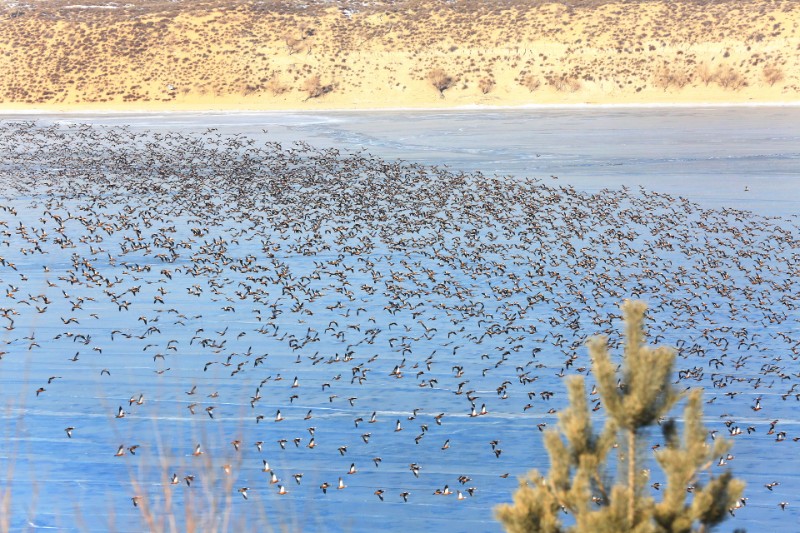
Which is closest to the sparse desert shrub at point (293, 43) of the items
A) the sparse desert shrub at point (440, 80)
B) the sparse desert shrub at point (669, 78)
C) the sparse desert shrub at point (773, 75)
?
the sparse desert shrub at point (440, 80)

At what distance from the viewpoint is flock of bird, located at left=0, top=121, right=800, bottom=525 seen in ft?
48.3

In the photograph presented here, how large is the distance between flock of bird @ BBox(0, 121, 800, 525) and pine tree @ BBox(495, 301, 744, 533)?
2513 millimetres

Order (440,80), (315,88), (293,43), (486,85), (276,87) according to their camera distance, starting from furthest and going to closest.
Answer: (293,43)
(276,87)
(315,88)
(440,80)
(486,85)

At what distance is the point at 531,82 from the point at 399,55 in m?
12.9

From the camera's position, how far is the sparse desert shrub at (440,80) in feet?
266

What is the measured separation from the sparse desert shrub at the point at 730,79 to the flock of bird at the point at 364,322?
4544 centimetres

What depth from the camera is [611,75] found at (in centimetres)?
8144

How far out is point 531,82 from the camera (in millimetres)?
81062

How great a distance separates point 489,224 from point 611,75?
5375 cm

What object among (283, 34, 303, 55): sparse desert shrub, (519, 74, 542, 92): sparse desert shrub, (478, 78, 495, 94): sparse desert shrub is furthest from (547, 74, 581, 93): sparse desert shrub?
(283, 34, 303, 55): sparse desert shrub

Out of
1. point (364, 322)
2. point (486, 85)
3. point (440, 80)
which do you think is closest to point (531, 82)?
point (486, 85)

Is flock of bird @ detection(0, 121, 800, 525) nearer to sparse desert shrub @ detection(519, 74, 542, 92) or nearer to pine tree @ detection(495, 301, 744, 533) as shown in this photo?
pine tree @ detection(495, 301, 744, 533)

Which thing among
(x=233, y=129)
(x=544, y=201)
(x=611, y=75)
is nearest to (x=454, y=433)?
(x=544, y=201)

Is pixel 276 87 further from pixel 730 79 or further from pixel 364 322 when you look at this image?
pixel 364 322
